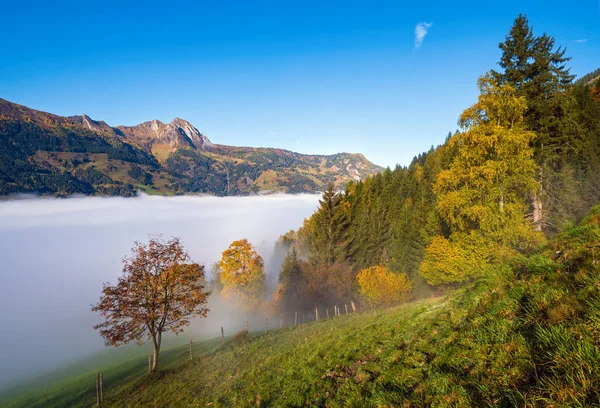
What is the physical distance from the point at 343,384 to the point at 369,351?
258 centimetres

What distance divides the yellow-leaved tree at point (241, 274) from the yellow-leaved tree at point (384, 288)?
91.2ft

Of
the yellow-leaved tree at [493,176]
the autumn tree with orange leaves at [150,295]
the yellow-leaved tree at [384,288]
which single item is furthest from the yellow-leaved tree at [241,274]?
the yellow-leaved tree at [493,176]

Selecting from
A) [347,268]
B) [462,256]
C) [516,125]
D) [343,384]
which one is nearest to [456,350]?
[343,384]

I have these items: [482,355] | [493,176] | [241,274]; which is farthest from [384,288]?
[482,355]

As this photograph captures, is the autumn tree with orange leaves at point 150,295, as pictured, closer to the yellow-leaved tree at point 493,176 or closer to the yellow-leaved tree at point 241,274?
the yellow-leaved tree at point 493,176

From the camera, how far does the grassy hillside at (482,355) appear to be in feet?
13.3

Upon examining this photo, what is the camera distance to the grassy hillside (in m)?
4.05

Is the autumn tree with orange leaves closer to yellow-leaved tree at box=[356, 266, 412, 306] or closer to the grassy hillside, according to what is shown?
the grassy hillside

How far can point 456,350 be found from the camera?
6312 millimetres

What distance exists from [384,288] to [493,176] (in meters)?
30.0

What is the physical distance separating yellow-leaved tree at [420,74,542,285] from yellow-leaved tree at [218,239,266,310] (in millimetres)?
50113

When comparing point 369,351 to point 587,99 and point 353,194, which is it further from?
point 353,194

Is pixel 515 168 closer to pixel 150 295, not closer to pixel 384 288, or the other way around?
pixel 150 295

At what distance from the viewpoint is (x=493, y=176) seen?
16.9 metres
